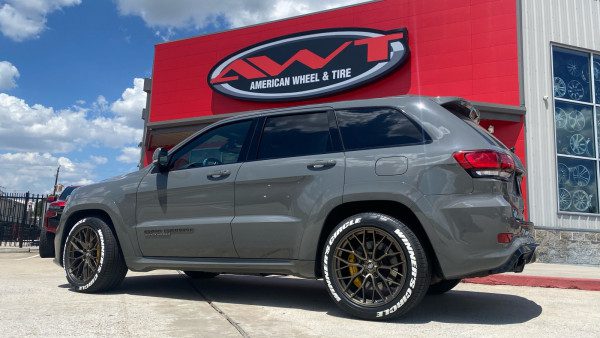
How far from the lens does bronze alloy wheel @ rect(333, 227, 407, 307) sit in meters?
3.72

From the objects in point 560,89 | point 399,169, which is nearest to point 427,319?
point 399,169

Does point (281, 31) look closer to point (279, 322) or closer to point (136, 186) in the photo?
point (136, 186)

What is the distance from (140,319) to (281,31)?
12.7m

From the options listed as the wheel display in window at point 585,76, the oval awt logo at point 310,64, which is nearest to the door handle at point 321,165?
the oval awt logo at point 310,64

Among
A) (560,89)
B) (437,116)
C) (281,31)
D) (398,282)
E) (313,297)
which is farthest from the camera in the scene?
(281,31)

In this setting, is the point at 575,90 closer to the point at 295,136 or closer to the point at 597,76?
the point at 597,76

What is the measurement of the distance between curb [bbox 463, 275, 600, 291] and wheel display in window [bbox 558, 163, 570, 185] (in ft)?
21.4

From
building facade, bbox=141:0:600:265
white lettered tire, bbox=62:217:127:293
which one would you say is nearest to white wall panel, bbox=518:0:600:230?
building facade, bbox=141:0:600:265

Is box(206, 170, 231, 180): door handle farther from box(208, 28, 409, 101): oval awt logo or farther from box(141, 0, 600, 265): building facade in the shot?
box(208, 28, 409, 101): oval awt logo

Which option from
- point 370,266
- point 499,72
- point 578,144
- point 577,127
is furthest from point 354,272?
point 577,127

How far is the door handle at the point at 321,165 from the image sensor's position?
4121 mm

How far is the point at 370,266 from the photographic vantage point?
3811 millimetres

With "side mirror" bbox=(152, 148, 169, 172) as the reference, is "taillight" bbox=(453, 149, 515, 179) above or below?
below

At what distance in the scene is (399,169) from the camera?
3.82 meters
